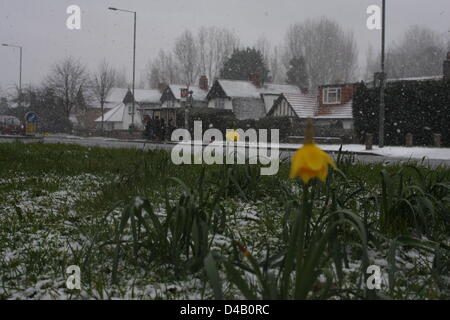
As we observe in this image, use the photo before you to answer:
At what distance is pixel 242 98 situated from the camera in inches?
1907

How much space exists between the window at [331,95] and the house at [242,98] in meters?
10.3

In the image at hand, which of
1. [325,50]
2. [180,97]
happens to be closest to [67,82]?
[180,97]

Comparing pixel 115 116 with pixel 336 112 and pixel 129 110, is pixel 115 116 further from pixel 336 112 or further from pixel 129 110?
pixel 336 112

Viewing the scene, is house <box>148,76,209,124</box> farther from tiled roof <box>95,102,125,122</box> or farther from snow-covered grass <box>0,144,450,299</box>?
snow-covered grass <box>0,144,450,299</box>

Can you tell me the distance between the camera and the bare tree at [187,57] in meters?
62.9

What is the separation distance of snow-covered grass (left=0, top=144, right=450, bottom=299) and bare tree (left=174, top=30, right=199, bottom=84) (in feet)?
194

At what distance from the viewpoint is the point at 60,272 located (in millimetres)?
2641

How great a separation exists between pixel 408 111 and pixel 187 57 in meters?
43.6

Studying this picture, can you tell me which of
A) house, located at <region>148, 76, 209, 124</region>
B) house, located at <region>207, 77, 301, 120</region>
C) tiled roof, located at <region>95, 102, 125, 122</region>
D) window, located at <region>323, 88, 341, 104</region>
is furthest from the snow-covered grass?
tiled roof, located at <region>95, 102, 125, 122</region>

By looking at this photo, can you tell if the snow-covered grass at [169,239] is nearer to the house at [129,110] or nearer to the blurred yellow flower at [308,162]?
the blurred yellow flower at [308,162]

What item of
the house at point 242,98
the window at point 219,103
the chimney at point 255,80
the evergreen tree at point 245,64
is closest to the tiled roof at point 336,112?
the house at point 242,98

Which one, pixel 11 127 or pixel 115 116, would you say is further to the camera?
pixel 115 116

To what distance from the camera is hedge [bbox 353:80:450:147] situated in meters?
23.6
